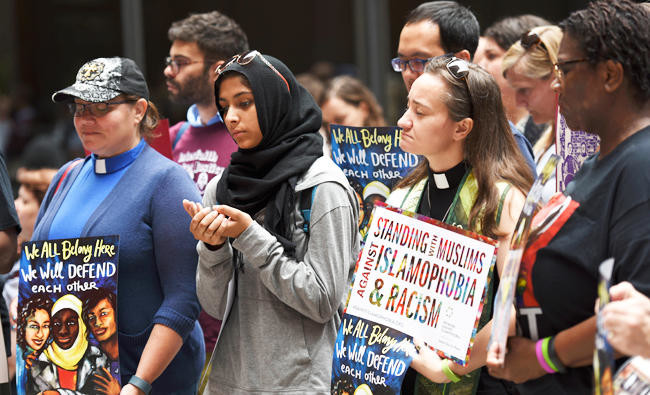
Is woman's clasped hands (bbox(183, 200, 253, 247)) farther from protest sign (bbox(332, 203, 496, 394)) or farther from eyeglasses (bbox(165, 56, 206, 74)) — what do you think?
eyeglasses (bbox(165, 56, 206, 74))

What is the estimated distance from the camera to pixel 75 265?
3.19m

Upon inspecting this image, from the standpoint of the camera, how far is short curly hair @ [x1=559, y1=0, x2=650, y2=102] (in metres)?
2.11

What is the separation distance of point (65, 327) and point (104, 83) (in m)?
0.95

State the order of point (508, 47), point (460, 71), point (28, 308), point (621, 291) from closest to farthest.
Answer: point (621, 291)
point (460, 71)
point (28, 308)
point (508, 47)

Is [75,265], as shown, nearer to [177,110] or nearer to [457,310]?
[457,310]

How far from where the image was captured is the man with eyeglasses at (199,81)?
177 inches

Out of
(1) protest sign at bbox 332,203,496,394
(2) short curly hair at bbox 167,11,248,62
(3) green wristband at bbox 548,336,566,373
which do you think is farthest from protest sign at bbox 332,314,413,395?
(2) short curly hair at bbox 167,11,248,62

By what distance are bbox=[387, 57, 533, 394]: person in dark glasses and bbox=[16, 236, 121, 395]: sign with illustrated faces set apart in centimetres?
110

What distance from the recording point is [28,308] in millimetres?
3254

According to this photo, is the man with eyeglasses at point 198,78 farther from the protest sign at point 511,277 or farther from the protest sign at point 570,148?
the protest sign at point 511,277

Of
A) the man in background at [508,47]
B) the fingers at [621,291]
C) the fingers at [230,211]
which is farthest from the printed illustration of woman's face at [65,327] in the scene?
the man in background at [508,47]

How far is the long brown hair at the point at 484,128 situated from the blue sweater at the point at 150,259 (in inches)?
42.3

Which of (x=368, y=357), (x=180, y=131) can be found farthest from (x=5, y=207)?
(x=368, y=357)

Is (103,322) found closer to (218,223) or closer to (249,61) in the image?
(218,223)
